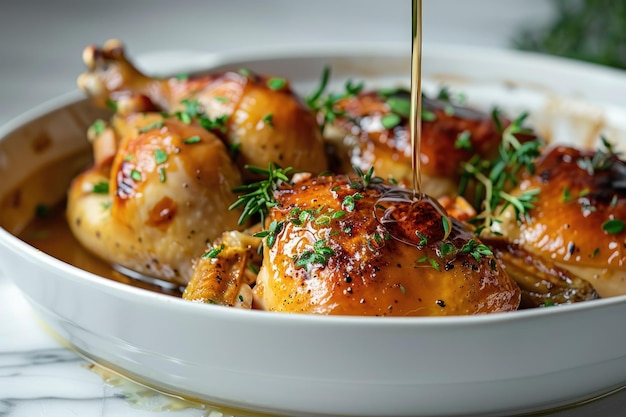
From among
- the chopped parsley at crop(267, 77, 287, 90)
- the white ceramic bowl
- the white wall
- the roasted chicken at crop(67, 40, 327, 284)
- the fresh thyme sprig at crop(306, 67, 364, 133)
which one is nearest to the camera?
the white ceramic bowl

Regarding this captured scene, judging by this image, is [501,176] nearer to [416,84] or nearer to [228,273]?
[416,84]

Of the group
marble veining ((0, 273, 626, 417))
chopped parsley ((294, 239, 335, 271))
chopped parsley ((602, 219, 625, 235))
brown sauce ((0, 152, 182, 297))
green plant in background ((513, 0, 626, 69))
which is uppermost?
green plant in background ((513, 0, 626, 69))

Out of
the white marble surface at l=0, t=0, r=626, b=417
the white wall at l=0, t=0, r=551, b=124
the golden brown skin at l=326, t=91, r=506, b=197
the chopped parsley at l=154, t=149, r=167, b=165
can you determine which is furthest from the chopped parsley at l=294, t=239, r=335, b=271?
the white wall at l=0, t=0, r=551, b=124

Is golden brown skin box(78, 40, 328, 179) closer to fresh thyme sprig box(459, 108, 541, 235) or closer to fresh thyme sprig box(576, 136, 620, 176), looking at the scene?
fresh thyme sprig box(459, 108, 541, 235)

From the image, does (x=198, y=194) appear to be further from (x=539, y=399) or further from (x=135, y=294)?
(x=539, y=399)

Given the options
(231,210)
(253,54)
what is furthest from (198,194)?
(253,54)
